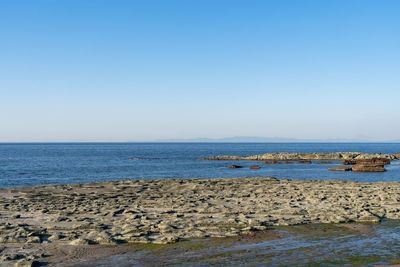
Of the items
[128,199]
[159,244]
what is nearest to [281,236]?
[159,244]

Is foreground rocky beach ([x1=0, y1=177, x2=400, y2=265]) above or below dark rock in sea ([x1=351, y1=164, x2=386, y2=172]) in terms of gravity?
above

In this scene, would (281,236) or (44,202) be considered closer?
(281,236)

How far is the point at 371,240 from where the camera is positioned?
39.8 feet

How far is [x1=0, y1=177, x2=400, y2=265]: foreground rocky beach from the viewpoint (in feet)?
40.2

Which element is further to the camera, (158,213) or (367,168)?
(367,168)

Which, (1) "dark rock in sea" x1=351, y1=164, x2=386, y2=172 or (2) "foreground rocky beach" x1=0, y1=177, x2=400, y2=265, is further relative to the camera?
(1) "dark rock in sea" x1=351, y1=164, x2=386, y2=172

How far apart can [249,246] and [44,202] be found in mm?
14405

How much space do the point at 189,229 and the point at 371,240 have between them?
6.62m

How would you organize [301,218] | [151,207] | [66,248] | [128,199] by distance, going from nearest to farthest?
[66,248], [301,218], [151,207], [128,199]

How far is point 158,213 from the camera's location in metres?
16.9

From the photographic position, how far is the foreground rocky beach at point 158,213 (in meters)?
12.3

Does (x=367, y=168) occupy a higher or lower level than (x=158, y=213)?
lower

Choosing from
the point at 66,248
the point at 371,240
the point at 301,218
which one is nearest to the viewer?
the point at 66,248

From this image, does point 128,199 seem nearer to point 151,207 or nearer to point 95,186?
point 151,207
